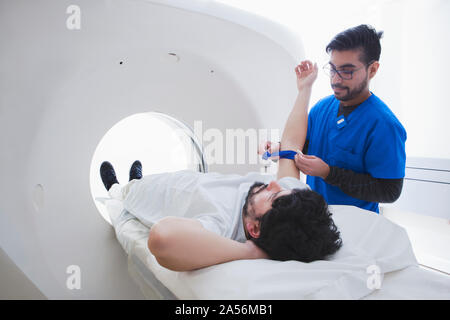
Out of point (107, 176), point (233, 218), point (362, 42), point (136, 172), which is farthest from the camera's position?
point (136, 172)

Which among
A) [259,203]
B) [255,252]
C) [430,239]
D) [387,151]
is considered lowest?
[430,239]

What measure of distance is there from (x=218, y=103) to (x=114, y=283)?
0.96 meters

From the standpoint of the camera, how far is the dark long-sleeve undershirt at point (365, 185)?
1205 mm

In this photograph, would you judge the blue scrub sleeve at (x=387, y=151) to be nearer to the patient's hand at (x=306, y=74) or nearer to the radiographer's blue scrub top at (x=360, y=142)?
the radiographer's blue scrub top at (x=360, y=142)

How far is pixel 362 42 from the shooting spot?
1.18 m

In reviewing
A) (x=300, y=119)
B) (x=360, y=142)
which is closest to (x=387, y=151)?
(x=360, y=142)

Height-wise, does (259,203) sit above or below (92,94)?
below

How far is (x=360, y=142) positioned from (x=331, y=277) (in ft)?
2.36

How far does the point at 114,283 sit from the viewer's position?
136 centimetres

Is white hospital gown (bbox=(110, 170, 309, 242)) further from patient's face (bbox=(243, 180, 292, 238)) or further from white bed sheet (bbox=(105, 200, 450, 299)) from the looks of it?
white bed sheet (bbox=(105, 200, 450, 299))

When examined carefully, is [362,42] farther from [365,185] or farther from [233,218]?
[233,218]

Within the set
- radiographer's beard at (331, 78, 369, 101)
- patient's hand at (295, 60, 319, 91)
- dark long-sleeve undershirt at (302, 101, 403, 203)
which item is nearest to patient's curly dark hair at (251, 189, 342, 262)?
dark long-sleeve undershirt at (302, 101, 403, 203)

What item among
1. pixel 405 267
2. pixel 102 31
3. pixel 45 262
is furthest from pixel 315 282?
pixel 102 31

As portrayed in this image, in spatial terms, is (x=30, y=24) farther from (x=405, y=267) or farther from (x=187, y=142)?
(x=405, y=267)
